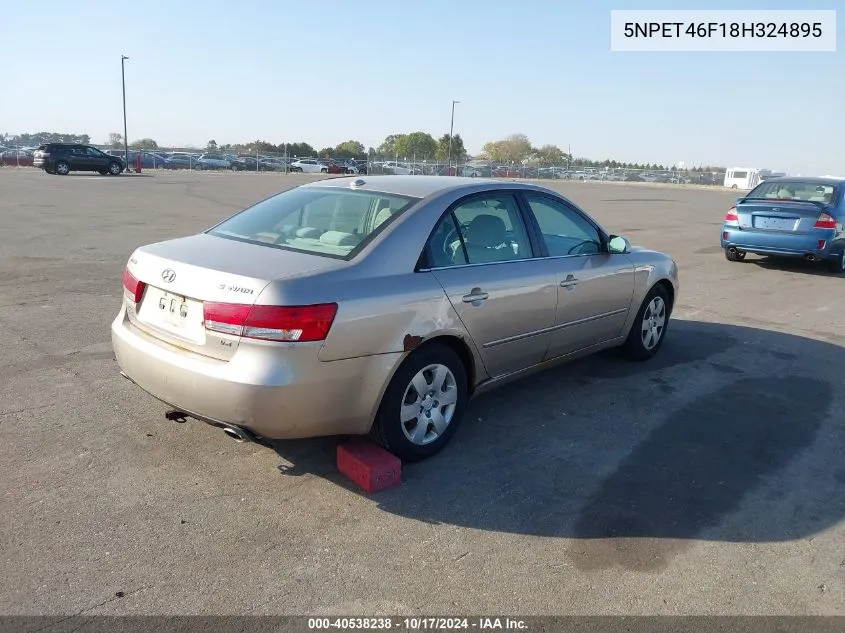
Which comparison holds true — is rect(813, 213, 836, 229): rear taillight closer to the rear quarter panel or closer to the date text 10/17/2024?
the rear quarter panel

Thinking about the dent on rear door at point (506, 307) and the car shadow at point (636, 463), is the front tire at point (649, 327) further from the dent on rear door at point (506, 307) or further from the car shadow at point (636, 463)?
the dent on rear door at point (506, 307)

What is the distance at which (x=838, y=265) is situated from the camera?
1145 cm

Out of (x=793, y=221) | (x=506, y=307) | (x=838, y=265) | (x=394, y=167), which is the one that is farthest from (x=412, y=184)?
(x=394, y=167)

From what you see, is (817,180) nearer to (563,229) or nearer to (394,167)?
(563,229)

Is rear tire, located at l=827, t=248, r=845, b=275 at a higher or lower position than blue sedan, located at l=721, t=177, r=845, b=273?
lower

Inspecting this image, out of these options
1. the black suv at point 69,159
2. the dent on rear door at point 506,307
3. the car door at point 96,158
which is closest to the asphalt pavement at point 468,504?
the dent on rear door at point 506,307

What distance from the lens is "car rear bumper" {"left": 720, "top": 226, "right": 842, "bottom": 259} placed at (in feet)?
35.5

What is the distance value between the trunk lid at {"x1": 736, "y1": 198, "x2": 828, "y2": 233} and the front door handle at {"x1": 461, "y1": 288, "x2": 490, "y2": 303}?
8827 millimetres

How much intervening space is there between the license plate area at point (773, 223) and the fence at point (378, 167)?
4267cm

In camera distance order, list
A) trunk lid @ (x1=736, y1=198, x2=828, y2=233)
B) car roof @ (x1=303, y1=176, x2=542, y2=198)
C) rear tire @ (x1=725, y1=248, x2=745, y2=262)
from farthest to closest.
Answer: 1. rear tire @ (x1=725, y1=248, x2=745, y2=262)
2. trunk lid @ (x1=736, y1=198, x2=828, y2=233)
3. car roof @ (x1=303, y1=176, x2=542, y2=198)

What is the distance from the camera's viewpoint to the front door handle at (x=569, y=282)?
4840 mm

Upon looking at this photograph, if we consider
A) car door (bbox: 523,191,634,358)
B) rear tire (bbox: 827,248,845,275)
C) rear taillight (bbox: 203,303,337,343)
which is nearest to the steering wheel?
car door (bbox: 523,191,634,358)

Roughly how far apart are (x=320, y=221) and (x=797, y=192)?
1028 centimetres

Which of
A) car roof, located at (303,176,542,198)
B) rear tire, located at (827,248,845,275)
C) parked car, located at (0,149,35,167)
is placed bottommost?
rear tire, located at (827,248,845,275)
